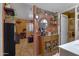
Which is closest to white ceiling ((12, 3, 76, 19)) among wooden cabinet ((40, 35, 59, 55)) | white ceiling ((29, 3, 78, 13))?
white ceiling ((29, 3, 78, 13))

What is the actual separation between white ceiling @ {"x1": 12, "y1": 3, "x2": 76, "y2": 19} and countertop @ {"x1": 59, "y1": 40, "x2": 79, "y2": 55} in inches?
14.4

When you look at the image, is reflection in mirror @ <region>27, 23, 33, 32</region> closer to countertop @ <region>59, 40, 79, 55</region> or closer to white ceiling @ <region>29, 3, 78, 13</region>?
white ceiling @ <region>29, 3, 78, 13</region>

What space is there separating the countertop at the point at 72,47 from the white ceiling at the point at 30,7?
0.37 meters

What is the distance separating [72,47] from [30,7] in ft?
2.01

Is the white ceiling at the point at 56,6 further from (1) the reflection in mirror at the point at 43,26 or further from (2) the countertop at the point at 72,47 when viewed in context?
(2) the countertop at the point at 72,47

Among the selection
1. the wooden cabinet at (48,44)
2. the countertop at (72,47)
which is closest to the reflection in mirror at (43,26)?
the wooden cabinet at (48,44)

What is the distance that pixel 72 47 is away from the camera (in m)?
2.15

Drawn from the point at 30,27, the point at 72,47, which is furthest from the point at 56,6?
the point at 72,47

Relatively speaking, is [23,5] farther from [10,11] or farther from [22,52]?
[22,52]

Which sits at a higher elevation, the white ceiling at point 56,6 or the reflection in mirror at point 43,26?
the white ceiling at point 56,6

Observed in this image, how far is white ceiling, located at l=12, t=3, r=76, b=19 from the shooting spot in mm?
2182

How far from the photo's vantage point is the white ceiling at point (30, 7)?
7.16ft

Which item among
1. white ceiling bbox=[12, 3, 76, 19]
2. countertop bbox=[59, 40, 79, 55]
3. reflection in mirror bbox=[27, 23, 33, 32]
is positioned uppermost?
white ceiling bbox=[12, 3, 76, 19]

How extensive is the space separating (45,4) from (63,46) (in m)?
0.49
